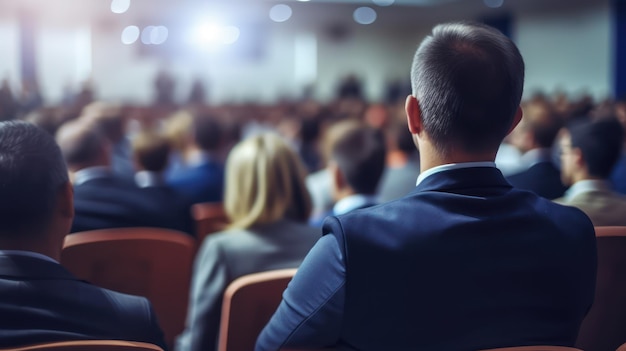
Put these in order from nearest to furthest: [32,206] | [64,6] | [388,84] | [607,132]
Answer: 1. [32,206]
2. [607,132]
3. [64,6]
4. [388,84]

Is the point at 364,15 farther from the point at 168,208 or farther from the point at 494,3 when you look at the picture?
the point at 168,208

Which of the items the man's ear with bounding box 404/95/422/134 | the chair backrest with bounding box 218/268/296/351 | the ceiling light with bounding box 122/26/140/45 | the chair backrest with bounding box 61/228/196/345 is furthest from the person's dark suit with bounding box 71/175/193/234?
the ceiling light with bounding box 122/26/140/45

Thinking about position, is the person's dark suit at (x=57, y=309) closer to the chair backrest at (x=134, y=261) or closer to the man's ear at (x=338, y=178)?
the chair backrest at (x=134, y=261)

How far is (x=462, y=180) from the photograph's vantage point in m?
1.39

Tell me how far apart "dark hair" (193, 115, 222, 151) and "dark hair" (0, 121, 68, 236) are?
11.9ft

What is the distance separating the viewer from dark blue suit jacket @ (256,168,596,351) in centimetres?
129

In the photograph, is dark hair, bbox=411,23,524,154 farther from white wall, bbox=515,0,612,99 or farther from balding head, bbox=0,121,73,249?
white wall, bbox=515,0,612,99

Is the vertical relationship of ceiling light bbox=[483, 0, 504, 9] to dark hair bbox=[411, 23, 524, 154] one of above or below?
above

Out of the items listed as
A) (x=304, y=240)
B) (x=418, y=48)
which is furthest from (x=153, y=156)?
(x=418, y=48)

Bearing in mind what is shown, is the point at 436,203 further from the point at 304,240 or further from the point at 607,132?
the point at 607,132

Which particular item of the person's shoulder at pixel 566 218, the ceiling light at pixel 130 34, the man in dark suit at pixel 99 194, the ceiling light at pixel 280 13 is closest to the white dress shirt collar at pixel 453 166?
the person's shoulder at pixel 566 218

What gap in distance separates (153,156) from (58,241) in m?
2.63

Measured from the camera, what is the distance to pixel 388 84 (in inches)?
814

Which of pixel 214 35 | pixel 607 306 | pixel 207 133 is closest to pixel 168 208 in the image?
pixel 207 133
